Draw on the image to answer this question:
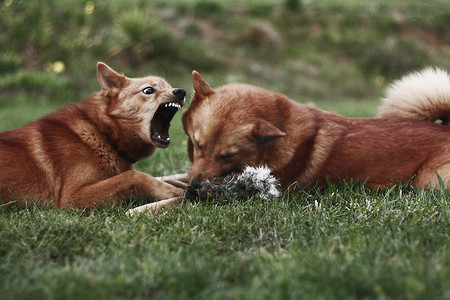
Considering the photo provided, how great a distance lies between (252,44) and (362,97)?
362cm

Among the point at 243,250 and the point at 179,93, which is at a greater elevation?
the point at 179,93

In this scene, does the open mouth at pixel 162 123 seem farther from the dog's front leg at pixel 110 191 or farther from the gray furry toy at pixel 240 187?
the gray furry toy at pixel 240 187

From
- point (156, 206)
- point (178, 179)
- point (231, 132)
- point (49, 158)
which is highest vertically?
point (231, 132)

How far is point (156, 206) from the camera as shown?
2822 millimetres

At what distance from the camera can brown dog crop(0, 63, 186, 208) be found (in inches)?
114

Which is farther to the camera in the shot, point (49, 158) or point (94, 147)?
point (94, 147)

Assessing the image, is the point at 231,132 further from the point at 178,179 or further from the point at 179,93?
the point at 178,179

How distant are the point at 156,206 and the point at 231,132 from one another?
2.41 ft

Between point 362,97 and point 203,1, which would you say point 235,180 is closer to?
point 362,97

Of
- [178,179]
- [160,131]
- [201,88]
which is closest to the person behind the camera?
[201,88]

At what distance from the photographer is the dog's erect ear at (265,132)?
113 inches

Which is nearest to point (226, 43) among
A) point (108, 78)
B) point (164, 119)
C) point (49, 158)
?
point (164, 119)

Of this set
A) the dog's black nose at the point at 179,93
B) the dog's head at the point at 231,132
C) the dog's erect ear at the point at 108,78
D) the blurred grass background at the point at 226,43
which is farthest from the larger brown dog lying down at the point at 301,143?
the blurred grass background at the point at 226,43

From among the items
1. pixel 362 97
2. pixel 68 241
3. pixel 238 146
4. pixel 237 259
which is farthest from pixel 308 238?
pixel 362 97
